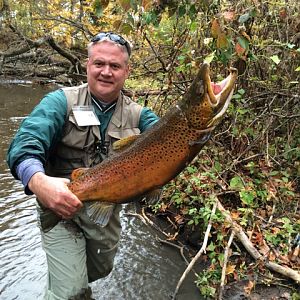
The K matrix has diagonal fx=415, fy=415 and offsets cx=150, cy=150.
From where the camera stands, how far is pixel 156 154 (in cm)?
224

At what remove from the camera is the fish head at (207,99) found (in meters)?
1.95

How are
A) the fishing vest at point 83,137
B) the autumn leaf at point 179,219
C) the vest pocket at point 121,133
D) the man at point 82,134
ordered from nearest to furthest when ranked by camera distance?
the man at point 82,134 < the fishing vest at point 83,137 < the vest pocket at point 121,133 < the autumn leaf at point 179,219

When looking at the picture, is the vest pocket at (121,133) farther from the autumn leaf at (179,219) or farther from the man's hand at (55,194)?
the autumn leaf at (179,219)

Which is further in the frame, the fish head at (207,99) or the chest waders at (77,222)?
the chest waders at (77,222)

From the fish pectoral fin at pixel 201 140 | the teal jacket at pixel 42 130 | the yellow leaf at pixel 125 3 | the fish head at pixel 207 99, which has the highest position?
the yellow leaf at pixel 125 3

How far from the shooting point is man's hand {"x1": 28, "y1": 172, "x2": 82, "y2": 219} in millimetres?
2135

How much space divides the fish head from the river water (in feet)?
7.26

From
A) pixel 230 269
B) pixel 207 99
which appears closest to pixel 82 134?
pixel 207 99

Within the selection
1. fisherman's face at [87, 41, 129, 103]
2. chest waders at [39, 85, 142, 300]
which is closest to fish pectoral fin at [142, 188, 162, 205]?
chest waders at [39, 85, 142, 300]

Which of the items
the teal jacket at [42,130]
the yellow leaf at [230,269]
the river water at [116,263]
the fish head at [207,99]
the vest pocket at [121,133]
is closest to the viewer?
the fish head at [207,99]

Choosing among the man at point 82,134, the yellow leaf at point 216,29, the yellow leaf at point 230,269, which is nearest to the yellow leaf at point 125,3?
the man at point 82,134

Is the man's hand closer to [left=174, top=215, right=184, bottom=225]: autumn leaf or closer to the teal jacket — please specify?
the teal jacket

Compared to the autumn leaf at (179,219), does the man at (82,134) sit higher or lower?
higher

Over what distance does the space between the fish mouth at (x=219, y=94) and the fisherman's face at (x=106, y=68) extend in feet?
3.51
